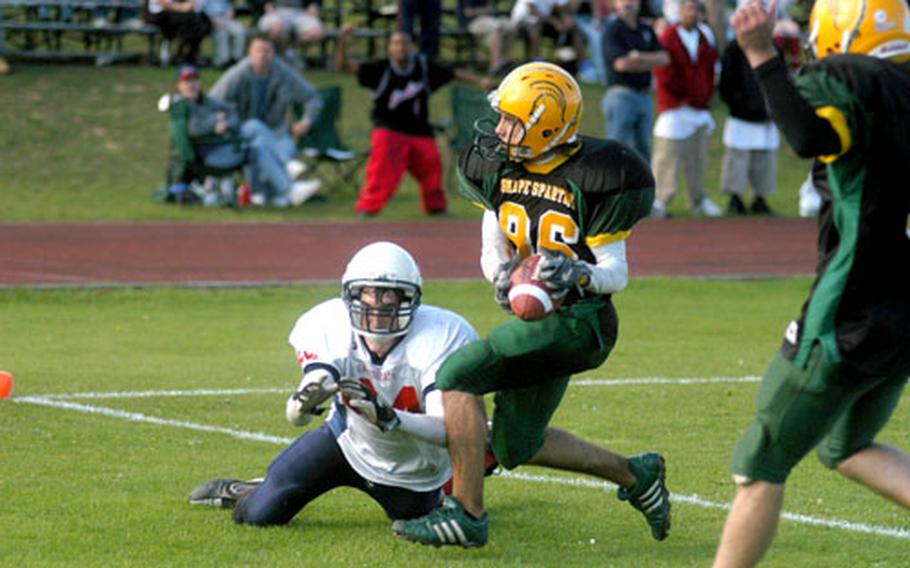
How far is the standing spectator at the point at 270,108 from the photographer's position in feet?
61.3

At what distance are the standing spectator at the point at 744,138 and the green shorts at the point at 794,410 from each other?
13.1m

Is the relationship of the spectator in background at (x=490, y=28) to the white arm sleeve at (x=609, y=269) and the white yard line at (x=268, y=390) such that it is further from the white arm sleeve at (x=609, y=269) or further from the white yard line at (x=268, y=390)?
the white arm sleeve at (x=609, y=269)

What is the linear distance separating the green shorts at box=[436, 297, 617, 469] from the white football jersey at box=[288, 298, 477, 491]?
0.21m

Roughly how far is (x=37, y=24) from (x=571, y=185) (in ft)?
64.0

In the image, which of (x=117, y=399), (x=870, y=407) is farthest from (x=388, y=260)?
(x=117, y=399)

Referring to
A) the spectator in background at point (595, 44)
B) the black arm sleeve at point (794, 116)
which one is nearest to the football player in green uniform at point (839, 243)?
the black arm sleeve at point (794, 116)

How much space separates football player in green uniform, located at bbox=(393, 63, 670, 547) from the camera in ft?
20.1

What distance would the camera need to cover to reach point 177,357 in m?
10.8

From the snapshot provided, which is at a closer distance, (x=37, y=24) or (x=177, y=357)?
(x=177, y=357)

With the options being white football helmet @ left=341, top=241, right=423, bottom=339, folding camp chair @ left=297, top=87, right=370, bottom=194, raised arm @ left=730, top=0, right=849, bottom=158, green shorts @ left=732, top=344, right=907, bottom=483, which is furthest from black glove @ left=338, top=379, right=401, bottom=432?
folding camp chair @ left=297, top=87, right=370, bottom=194

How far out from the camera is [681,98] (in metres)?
18.4

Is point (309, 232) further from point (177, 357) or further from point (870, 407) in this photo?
Result: point (870, 407)

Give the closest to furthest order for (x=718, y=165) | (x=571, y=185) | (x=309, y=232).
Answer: (x=571, y=185) < (x=309, y=232) < (x=718, y=165)

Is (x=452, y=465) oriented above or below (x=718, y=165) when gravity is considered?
above
